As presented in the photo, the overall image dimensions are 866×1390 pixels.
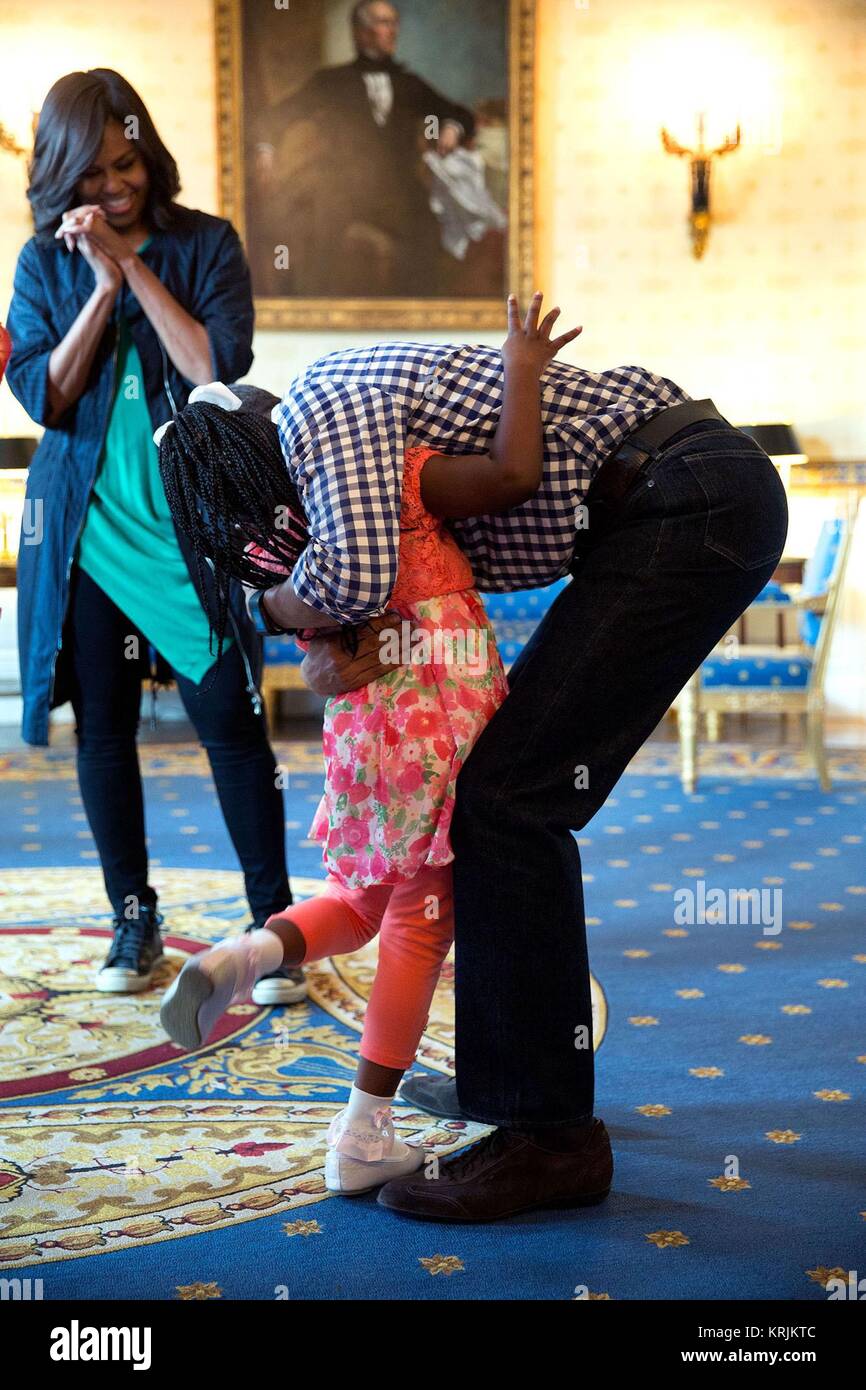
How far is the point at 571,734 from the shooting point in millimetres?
1805

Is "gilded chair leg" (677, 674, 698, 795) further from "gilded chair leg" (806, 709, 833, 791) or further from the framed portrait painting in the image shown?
the framed portrait painting

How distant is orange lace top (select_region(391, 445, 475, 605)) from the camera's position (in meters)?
1.82

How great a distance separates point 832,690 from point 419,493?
535 cm

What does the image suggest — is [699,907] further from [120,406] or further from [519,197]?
[519,197]

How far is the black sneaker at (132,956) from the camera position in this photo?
110 inches

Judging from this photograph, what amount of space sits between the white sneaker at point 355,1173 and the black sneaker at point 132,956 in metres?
0.98

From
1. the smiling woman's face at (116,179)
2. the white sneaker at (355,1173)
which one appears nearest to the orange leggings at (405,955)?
the white sneaker at (355,1173)

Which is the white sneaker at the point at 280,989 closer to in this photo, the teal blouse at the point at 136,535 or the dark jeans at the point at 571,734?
the teal blouse at the point at 136,535

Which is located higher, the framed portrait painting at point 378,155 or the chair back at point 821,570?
the framed portrait painting at point 378,155

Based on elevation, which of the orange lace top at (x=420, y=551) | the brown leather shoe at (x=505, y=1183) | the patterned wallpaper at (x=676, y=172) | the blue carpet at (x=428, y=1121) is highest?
the patterned wallpaper at (x=676, y=172)

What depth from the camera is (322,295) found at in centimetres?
653

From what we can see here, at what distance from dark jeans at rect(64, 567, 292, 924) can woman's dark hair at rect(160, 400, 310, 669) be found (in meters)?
0.81

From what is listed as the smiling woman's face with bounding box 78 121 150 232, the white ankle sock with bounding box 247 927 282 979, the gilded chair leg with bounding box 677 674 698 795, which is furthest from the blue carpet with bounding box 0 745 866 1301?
the smiling woman's face with bounding box 78 121 150 232

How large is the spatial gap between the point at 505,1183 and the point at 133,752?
1338mm
